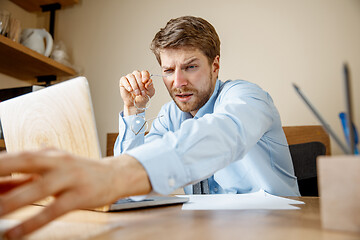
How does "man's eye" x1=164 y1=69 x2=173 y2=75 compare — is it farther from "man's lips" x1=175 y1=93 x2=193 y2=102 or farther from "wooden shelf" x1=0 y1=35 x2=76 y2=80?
"wooden shelf" x1=0 y1=35 x2=76 y2=80

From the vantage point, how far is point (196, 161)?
0.54 meters

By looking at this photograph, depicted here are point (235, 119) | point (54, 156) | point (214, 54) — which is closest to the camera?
point (54, 156)

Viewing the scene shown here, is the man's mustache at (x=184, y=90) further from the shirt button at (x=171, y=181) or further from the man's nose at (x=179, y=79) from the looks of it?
the shirt button at (x=171, y=181)

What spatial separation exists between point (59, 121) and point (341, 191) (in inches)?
18.5

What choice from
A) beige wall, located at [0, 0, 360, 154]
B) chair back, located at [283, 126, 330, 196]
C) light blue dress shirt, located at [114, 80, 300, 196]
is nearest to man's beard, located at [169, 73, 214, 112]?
light blue dress shirt, located at [114, 80, 300, 196]

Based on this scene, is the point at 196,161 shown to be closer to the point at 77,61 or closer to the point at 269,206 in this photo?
the point at 269,206

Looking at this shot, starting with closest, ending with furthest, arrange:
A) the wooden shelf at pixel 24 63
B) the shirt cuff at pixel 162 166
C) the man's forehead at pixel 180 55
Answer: the shirt cuff at pixel 162 166
the man's forehead at pixel 180 55
the wooden shelf at pixel 24 63

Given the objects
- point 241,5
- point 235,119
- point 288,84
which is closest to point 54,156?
point 235,119

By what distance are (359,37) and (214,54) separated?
3.33 feet

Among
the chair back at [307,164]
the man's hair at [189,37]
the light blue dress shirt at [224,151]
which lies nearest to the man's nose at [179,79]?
the man's hair at [189,37]

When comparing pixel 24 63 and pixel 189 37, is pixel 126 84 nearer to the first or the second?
pixel 189 37

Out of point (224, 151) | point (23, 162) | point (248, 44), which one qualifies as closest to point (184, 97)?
point (224, 151)

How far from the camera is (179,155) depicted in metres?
0.53

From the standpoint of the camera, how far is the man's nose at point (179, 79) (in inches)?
51.0
